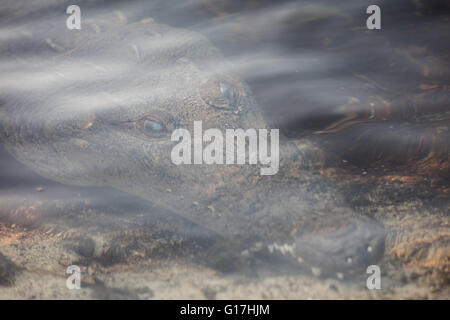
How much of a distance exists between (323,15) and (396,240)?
2.75 meters

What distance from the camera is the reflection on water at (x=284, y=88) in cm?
246

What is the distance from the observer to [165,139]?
2594 millimetres

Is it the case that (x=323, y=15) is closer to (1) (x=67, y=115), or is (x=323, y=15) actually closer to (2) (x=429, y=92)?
(2) (x=429, y=92)

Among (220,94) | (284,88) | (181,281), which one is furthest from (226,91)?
(181,281)

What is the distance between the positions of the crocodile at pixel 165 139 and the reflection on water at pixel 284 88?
0.03 metres

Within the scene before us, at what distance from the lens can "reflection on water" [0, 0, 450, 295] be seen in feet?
8.07

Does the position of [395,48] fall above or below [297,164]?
above

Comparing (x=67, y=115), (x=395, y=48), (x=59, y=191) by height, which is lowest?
(x=59, y=191)

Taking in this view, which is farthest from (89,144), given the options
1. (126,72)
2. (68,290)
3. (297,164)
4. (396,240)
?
(396,240)

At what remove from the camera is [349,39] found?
355 cm

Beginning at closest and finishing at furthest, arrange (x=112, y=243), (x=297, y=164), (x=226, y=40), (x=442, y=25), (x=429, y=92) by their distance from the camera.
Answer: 1. (x=112, y=243)
2. (x=297, y=164)
3. (x=429, y=92)
4. (x=442, y=25)
5. (x=226, y=40)

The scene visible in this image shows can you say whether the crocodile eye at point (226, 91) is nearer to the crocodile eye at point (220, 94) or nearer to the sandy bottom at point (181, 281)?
the crocodile eye at point (220, 94)

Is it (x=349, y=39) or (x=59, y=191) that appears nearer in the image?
(x=59, y=191)

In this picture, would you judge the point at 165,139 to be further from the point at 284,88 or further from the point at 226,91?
the point at 284,88
